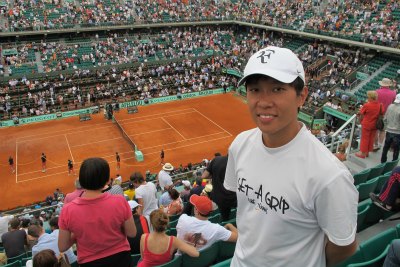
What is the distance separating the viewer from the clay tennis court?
67.9ft

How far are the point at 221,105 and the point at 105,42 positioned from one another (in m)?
15.4

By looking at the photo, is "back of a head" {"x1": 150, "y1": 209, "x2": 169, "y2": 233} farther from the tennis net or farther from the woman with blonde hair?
the tennis net

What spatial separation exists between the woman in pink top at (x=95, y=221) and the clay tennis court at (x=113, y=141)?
55.6 feet

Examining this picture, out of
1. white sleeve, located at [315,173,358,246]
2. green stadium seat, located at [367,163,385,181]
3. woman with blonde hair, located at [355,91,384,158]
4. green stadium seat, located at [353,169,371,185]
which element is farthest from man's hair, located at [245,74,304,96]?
green stadium seat, located at [367,163,385,181]

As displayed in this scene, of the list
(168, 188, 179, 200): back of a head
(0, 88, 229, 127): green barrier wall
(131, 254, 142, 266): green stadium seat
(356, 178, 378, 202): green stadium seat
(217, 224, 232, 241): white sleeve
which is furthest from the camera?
(0, 88, 229, 127): green barrier wall

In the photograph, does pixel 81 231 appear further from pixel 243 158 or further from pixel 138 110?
pixel 138 110

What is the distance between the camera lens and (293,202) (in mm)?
1998

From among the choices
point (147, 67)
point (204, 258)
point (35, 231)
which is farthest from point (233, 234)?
point (147, 67)

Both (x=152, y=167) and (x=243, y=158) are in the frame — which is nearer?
(x=243, y=158)

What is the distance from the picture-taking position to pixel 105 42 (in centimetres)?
3828

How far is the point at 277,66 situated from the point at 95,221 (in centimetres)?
239

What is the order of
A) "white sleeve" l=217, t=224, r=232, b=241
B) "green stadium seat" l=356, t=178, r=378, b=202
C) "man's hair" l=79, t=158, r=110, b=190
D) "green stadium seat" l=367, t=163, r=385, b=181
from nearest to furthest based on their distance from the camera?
"man's hair" l=79, t=158, r=110, b=190, "white sleeve" l=217, t=224, r=232, b=241, "green stadium seat" l=356, t=178, r=378, b=202, "green stadium seat" l=367, t=163, r=385, b=181

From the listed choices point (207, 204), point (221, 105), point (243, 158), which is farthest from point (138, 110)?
point (243, 158)

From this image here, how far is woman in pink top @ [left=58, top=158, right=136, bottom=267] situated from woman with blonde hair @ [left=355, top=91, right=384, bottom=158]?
658cm
